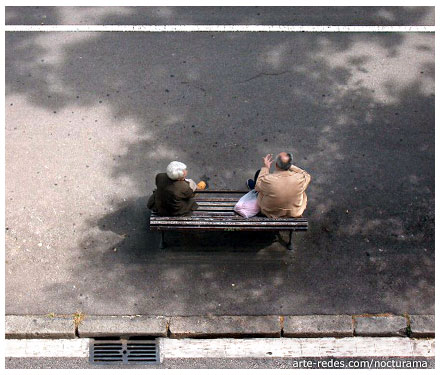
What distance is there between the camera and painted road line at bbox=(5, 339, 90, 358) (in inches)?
273

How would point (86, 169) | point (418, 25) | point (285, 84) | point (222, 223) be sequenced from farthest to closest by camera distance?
point (418, 25)
point (285, 84)
point (86, 169)
point (222, 223)

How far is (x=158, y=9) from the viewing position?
32.5 feet

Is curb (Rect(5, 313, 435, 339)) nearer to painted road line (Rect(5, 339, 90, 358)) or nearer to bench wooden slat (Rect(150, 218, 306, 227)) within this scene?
painted road line (Rect(5, 339, 90, 358))

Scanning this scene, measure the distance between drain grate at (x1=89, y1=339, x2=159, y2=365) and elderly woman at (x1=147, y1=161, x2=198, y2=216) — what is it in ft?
5.13

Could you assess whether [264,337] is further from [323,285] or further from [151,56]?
[151,56]

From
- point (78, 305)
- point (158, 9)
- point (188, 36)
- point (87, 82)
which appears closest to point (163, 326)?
point (78, 305)

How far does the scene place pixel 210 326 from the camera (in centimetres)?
698

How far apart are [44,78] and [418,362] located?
6.54 metres

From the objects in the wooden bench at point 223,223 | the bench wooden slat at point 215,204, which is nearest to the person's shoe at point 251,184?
the bench wooden slat at point 215,204

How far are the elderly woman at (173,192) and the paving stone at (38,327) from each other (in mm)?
1717

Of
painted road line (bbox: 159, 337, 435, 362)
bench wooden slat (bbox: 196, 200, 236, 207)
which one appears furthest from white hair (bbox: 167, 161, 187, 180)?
painted road line (bbox: 159, 337, 435, 362)

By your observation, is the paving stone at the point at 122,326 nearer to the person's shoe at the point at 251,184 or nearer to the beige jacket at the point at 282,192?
the beige jacket at the point at 282,192

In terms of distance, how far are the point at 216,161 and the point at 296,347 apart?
2717 mm

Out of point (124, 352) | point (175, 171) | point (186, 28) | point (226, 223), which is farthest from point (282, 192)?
point (186, 28)
